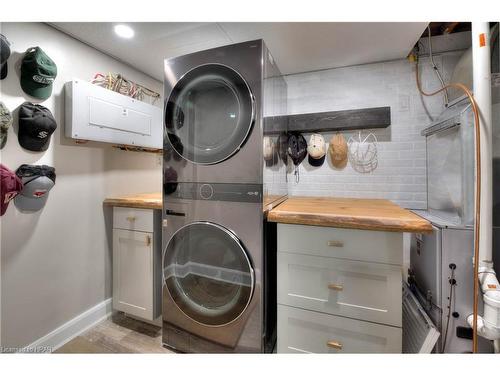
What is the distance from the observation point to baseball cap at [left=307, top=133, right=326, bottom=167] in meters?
1.90

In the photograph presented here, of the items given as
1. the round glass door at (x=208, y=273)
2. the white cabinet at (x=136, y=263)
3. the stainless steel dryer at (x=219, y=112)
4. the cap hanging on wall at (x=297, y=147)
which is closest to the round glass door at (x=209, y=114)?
the stainless steel dryer at (x=219, y=112)

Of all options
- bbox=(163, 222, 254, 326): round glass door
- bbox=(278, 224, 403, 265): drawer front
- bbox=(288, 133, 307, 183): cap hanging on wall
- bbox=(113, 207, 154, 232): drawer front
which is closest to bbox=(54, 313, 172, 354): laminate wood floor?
bbox=(163, 222, 254, 326): round glass door

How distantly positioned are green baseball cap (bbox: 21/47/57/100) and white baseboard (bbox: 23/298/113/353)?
1.58 metres

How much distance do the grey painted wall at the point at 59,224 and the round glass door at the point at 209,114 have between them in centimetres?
86

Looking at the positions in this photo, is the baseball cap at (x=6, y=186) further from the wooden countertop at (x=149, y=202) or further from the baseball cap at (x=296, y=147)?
the baseball cap at (x=296, y=147)

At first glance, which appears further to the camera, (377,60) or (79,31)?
(377,60)

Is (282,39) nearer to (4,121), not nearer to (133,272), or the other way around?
(4,121)

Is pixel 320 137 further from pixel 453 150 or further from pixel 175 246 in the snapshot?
pixel 175 246

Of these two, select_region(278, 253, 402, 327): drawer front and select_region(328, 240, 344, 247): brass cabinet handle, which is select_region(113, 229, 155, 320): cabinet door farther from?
select_region(328, 240, 344, 247): brass cabinet handle

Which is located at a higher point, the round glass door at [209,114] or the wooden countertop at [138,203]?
the round glass door at [209,114]

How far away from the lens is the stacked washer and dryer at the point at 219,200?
1135 mm

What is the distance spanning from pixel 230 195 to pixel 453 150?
4.31 feet
